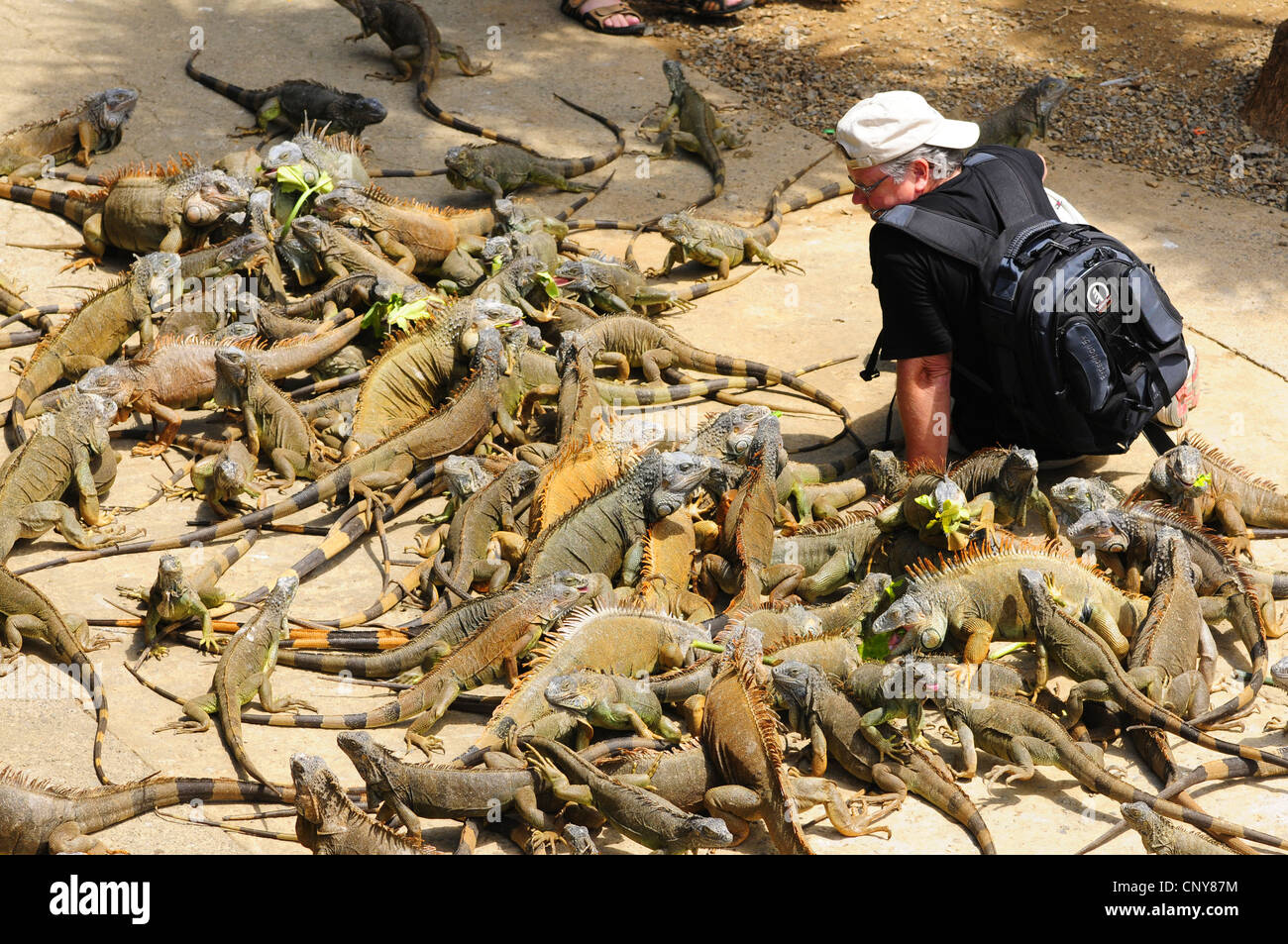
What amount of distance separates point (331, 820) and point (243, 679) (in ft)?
2.95

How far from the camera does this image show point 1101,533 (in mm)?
4980

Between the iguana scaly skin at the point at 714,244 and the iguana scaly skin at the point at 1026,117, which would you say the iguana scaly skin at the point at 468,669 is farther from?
the iguana scaly skin at the point at 1026,117

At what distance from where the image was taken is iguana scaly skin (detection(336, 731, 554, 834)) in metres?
3.90

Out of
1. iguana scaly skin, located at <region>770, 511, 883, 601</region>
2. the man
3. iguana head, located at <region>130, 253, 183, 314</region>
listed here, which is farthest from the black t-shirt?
iguana head, located at <region>130, 253, 183, 314</region>

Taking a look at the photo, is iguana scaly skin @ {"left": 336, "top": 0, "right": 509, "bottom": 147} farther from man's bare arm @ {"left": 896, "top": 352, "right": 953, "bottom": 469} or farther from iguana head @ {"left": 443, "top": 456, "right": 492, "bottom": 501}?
man's bare arm @ {"left": 896, "top": 352, "right": 953, "bottom": 469}

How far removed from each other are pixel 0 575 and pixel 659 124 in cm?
566

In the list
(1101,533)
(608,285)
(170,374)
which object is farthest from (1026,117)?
(170,374)

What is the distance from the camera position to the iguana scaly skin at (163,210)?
7176 millimetres

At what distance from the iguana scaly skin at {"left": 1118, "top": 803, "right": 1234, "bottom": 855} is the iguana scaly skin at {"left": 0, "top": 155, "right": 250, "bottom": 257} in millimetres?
5656

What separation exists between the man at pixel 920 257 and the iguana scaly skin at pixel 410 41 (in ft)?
16.7

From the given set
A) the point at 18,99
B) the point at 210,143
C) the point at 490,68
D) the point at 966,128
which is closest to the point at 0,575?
the point at 966,128

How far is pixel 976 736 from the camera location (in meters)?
4.20

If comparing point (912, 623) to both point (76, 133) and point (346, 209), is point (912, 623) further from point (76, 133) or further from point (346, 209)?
point (76, 133)

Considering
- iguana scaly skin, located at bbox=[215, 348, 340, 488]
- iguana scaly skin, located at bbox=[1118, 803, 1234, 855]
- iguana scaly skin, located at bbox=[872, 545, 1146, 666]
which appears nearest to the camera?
iguana scaly skin, located at bbox=[1118, 803, 1234, 855]
